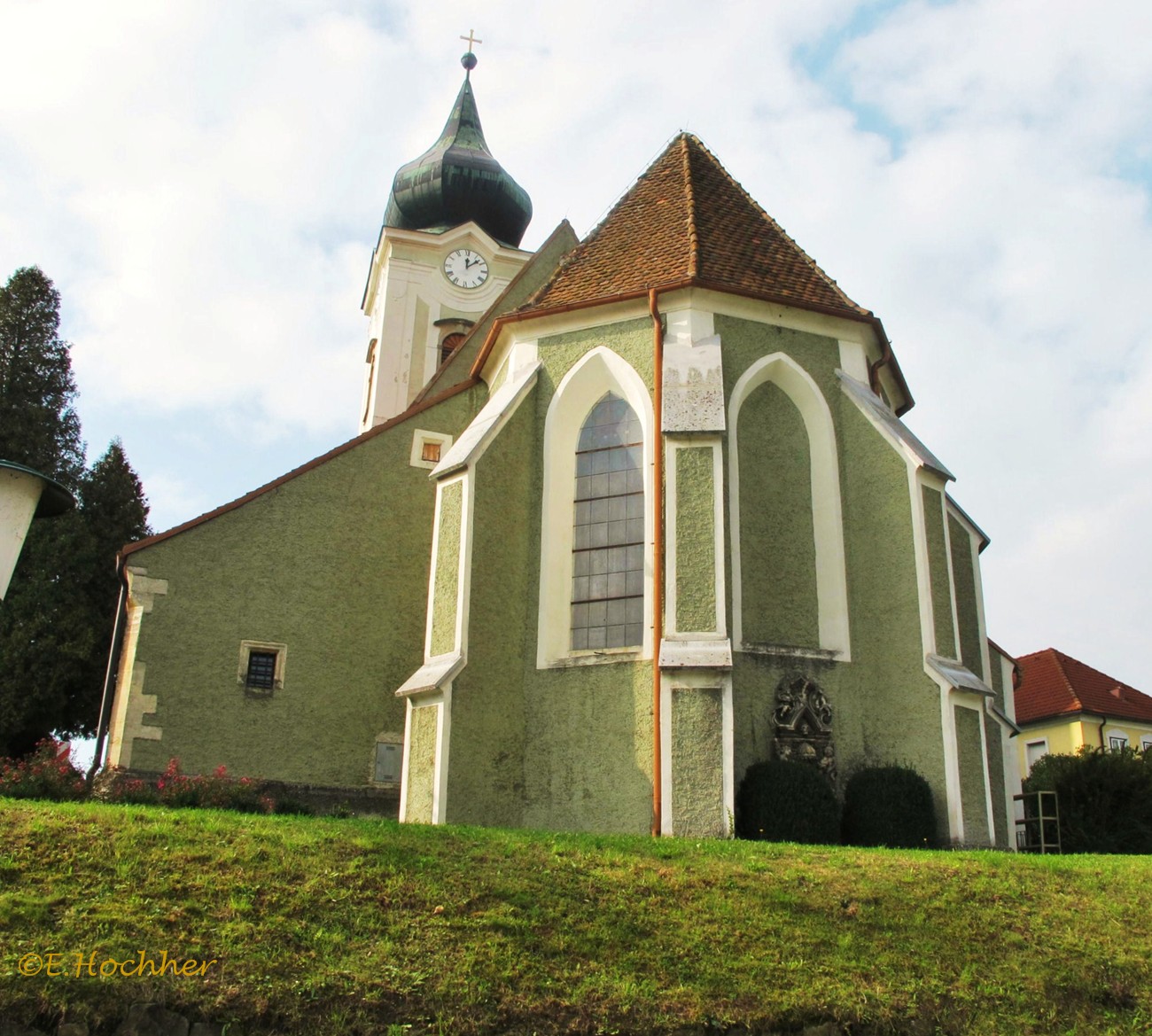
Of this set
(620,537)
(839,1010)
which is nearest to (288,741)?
(620,537)

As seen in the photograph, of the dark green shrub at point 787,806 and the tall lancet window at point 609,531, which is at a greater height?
the tall lancet window at point 609,531

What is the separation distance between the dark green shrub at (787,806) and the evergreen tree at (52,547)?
17.4 m

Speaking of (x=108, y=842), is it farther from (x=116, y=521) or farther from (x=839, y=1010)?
(x=116, y=521)

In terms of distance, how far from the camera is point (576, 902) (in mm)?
8531

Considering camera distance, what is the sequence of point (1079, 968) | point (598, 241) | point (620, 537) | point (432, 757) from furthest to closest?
1. point (598, 241)
2. point (620, 537)
3. point (432, 757)
4. point (1079, 968)

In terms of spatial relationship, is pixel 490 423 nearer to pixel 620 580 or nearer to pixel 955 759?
pixel 620 580

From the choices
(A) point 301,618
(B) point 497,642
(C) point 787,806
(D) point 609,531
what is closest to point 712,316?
(D) point 609,531

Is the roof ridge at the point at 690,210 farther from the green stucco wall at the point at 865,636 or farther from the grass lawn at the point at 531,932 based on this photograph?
the grass lawn at the point at 531,932

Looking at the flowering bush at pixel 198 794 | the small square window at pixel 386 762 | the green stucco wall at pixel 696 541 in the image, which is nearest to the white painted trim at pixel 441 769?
the flowering bush at pixel 198 794

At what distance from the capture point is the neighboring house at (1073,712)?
3644 centimetres

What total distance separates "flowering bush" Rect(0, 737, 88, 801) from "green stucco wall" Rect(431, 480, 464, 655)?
3885mm

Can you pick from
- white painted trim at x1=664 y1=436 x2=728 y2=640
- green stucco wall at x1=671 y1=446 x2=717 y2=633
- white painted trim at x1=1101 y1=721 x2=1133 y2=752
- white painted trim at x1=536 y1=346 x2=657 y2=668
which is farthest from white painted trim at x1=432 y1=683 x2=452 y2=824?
white painted trim at x1=1101 y1=721 x2=1133 y2=752

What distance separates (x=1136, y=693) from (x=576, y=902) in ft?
115

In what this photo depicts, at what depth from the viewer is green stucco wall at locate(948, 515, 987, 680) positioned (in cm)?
1557
